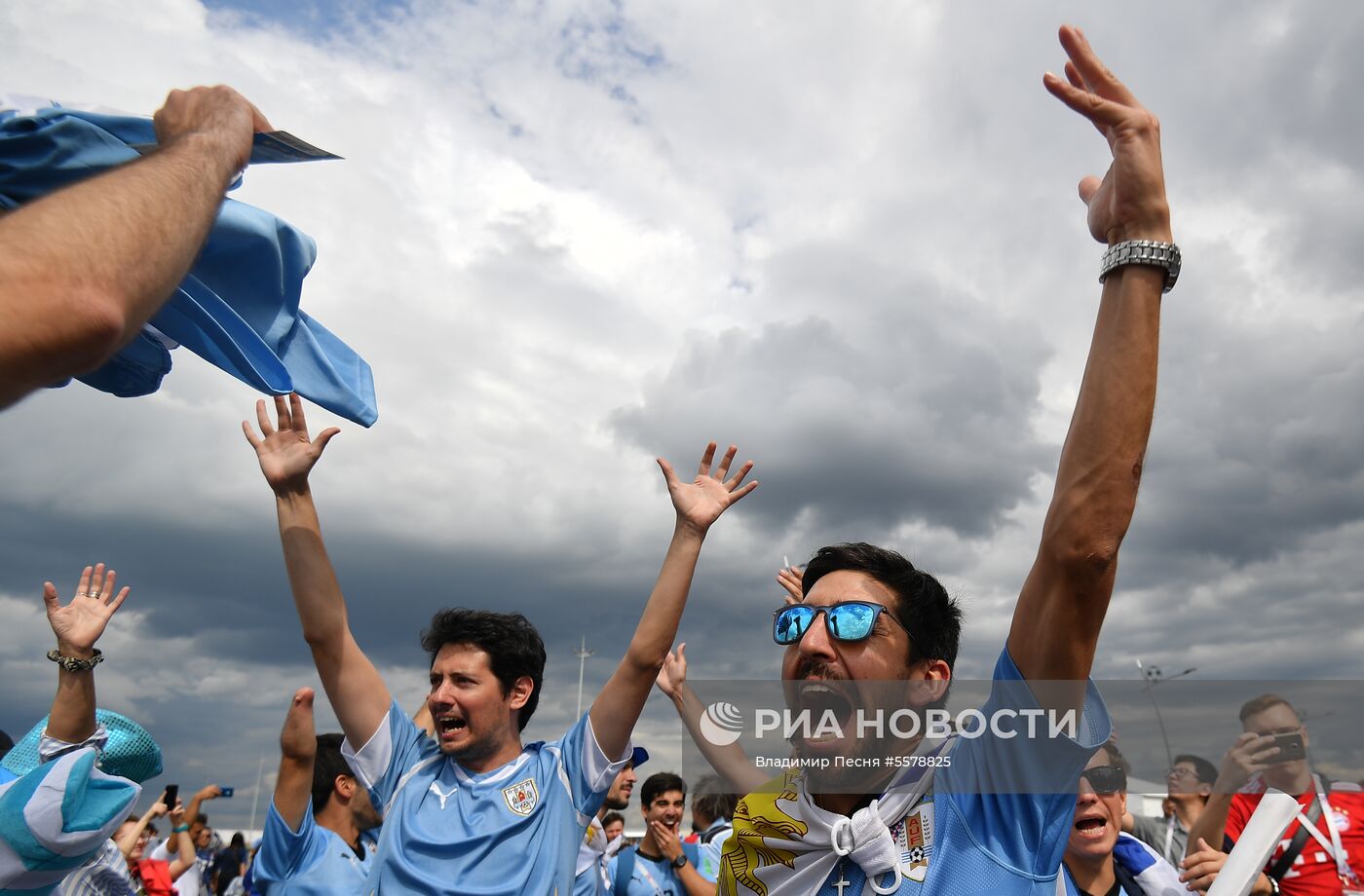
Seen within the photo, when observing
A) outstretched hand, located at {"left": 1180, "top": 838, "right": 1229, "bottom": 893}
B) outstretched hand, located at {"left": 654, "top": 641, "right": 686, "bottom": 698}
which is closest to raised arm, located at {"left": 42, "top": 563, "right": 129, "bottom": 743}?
outstretched hand, located at {"left": 654, "top": 641, "right": 686, "bottom": 698}

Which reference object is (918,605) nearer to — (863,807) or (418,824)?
(863,807)

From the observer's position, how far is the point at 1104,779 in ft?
14.8

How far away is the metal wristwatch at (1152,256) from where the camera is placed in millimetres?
1978

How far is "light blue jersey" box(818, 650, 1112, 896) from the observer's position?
2.09m

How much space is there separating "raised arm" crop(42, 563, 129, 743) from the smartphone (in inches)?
215

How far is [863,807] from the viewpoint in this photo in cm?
277

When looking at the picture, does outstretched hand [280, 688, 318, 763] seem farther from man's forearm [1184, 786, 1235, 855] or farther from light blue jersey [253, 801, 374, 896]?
man's forearm [1184, 786, 1235, 855]

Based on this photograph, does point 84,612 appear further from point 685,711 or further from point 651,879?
point 651,879

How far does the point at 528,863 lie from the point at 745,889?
1475 millimetres

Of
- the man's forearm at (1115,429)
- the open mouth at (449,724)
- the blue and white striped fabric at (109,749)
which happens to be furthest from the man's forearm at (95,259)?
the open mouth at (449,724)

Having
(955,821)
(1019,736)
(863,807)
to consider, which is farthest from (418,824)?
(1019,736)

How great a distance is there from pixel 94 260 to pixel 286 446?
3577 millimetres

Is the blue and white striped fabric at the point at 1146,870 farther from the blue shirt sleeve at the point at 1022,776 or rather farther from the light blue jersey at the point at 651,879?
the light blue jersey at the point at 651,879

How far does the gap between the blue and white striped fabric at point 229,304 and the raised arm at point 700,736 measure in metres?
2.64
